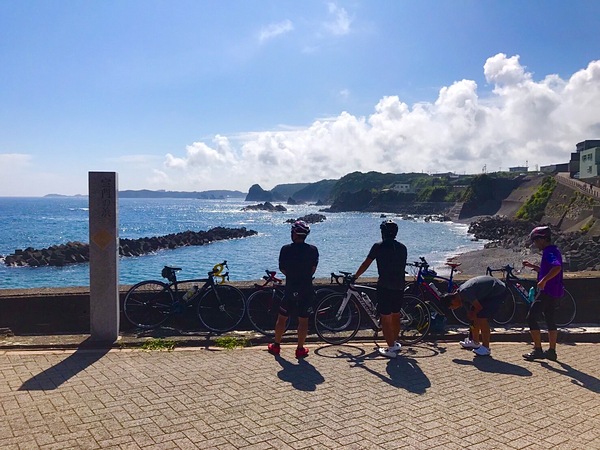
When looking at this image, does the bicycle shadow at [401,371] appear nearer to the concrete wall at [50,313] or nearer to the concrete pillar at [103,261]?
the concrete wall at [50,313]

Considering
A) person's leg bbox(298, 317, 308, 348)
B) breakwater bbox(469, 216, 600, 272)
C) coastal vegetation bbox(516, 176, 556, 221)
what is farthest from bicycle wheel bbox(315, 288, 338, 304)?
coastal vegetation bbox(516, 176, 556, 221)

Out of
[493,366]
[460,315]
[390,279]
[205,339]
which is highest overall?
[390,279]

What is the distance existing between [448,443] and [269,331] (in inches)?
160

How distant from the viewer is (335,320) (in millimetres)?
7895

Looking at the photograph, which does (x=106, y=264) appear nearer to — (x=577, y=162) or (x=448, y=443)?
(x=448, y=443)

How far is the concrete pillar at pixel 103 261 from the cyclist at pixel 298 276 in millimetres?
2339

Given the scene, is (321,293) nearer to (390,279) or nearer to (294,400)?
(390,279)

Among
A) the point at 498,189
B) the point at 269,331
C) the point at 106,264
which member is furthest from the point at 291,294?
the point at 498,189

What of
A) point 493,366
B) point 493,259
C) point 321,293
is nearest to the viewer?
point 493,366

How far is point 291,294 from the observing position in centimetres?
727

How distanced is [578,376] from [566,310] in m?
2.74

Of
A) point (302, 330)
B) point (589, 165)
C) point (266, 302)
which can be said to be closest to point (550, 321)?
point (302, 330)

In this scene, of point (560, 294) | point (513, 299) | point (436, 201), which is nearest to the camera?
point (560, 294)

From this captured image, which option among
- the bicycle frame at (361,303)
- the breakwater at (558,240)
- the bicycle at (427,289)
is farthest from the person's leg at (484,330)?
the breakwater at (558,240)
